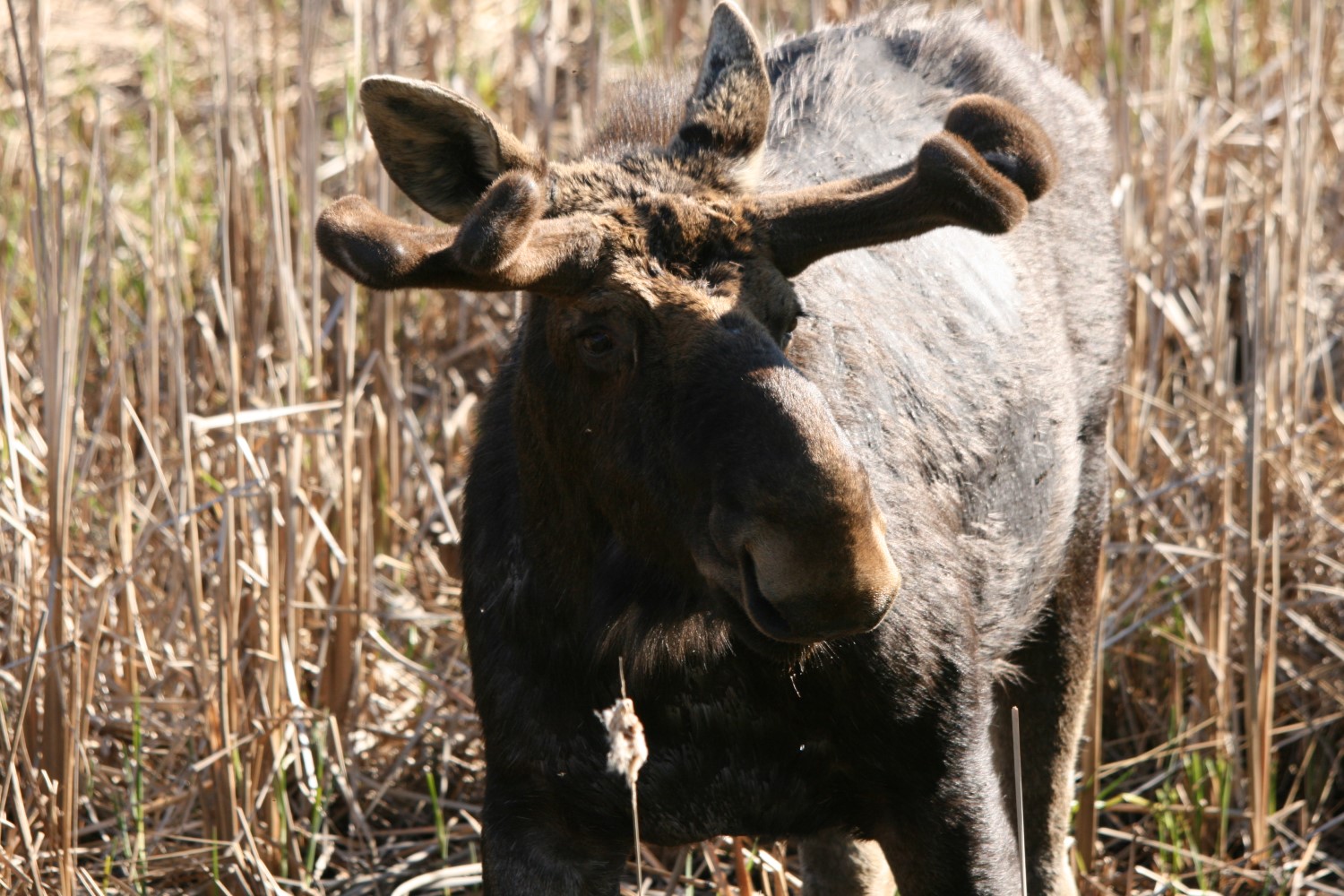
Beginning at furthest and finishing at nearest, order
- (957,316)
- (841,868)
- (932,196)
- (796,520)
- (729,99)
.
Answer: (841,868) → (957,316) → (729,99) → (932,196) → (796,520)

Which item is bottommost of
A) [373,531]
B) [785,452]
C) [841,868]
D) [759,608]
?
[841,868]

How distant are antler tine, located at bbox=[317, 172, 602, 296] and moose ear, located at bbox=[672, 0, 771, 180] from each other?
1.49 ft

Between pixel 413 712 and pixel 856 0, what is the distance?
268 cm

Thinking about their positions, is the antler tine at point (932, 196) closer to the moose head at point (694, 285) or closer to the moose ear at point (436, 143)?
the moose head at point (694, 285)

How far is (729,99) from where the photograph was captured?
Answer: 295 cm

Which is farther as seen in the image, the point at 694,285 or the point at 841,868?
the point at 841,868

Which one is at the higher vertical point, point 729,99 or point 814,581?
point 729,99

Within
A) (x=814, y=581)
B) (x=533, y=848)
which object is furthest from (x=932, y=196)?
(x=533, y=848)

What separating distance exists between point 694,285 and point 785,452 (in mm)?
396

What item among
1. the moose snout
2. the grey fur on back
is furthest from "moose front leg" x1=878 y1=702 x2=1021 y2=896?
the moose snout

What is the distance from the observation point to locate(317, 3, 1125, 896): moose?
242 centimetres

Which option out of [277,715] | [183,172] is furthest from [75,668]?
[183,172]

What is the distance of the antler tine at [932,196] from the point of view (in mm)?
2520

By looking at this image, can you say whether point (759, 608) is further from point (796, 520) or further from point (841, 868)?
point (841, 868)
